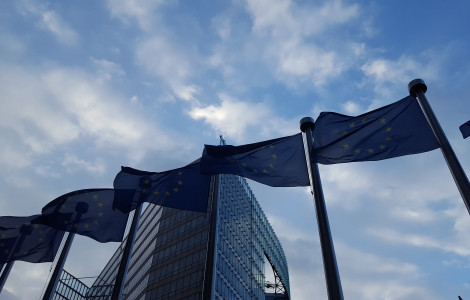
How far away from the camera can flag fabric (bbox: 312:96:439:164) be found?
46.2 ft

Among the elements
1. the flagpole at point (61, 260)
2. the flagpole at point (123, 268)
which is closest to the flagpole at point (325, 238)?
the flagpole at point (123, 268)

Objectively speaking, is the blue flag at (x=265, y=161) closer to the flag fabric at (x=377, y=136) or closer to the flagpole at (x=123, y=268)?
the flag fabric at (x=377, y=136)

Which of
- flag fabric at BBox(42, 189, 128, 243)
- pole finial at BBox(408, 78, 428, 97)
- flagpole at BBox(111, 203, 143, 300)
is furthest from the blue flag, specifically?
flag fabric at BBox(42, 189, 128, 243)

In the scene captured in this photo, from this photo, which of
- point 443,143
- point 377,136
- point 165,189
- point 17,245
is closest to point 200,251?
point 17,245

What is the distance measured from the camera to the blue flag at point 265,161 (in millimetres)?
15305

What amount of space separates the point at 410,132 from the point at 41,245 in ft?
62.9

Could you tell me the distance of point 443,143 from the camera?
12688mm

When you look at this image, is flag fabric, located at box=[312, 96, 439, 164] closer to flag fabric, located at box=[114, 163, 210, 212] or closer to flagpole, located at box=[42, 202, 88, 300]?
flag fabric, located at box=[114, 163, 210, 212]

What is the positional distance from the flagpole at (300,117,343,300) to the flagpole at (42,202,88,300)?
11.3 meters

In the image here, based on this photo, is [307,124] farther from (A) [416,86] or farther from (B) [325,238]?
(B) [325,238]

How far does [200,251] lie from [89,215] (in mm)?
48541

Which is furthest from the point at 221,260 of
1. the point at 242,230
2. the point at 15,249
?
the point at 15,249

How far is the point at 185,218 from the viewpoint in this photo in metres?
75.2

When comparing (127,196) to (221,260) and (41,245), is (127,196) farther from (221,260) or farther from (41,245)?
(221,260)
